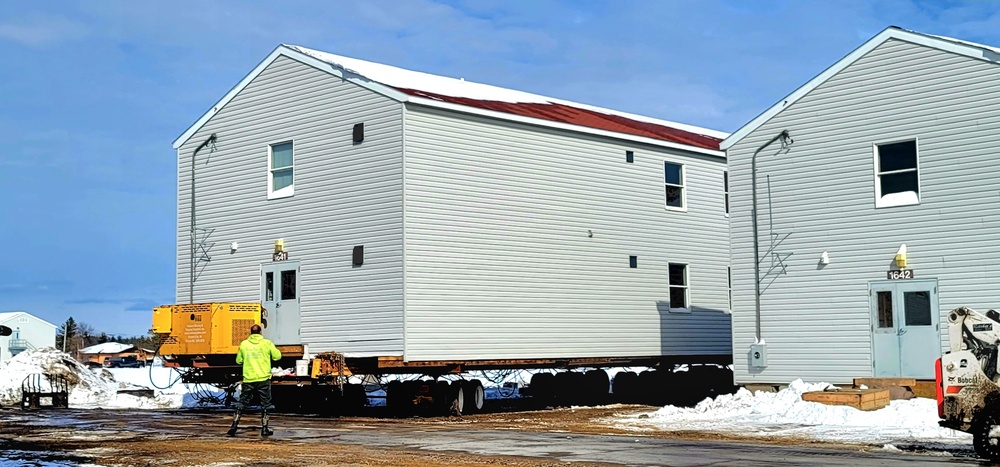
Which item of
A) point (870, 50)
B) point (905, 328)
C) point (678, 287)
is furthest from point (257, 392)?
point (678, 287)

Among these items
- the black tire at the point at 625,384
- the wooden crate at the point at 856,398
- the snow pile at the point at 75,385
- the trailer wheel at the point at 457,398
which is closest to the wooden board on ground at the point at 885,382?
the wooden crate at the point at 856,398

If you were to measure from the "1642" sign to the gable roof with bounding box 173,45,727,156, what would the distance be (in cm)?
863

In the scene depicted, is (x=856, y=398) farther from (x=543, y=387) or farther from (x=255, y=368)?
(x=543, y=387)

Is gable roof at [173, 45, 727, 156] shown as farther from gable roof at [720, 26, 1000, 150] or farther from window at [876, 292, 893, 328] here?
window at [876, 292, 893, 328]

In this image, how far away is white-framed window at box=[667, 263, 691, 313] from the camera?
32.5m

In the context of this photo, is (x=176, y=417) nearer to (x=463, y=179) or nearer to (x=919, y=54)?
(x=463, y=179)

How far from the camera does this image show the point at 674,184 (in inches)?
1296

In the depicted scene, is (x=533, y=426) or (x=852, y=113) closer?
(x=533, y=426)

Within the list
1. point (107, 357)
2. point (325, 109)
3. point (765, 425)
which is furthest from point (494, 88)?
point (107, 357)

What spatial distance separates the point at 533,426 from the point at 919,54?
35.0 ft

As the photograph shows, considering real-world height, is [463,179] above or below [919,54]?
below

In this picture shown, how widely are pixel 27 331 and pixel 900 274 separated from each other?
2924 inches

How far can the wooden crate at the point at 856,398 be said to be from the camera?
858 inches

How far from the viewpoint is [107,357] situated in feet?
341
